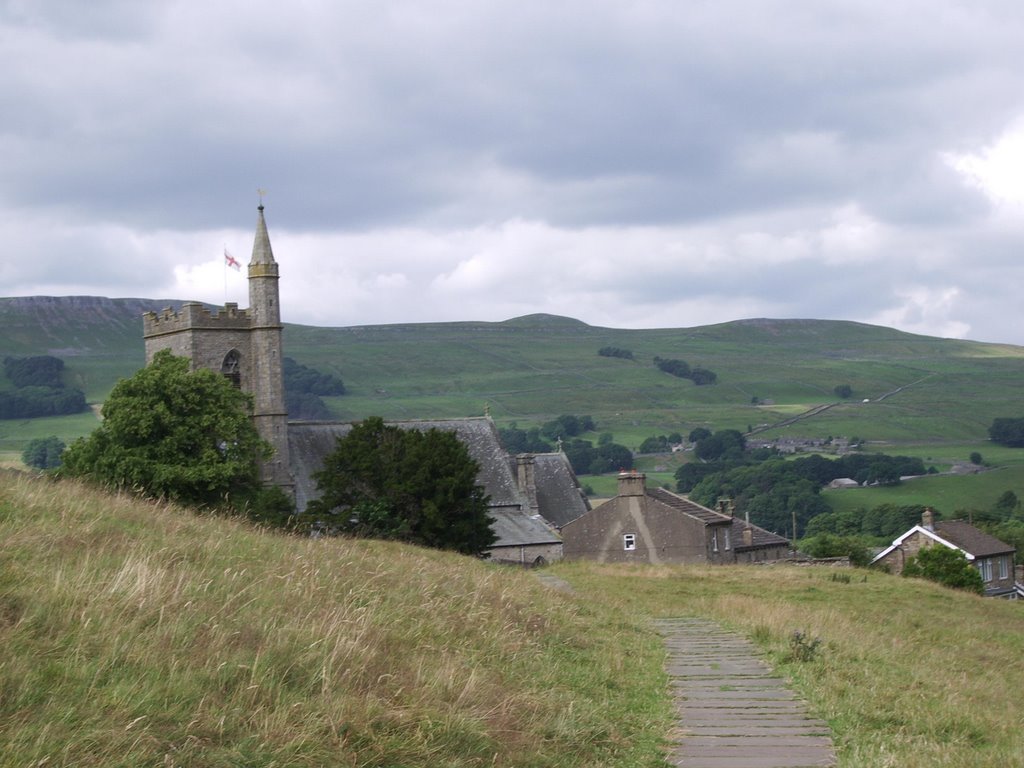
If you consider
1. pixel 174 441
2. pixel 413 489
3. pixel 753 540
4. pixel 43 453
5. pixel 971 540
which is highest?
pixel 174 441

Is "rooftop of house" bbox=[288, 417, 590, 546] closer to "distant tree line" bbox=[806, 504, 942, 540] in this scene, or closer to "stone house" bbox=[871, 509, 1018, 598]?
"stone house" bbox=[871, 509, 1018, 598]

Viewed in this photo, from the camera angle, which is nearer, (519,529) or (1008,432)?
(519,529)

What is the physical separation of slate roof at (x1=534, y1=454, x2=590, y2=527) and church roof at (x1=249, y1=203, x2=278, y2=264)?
22025 millimetres

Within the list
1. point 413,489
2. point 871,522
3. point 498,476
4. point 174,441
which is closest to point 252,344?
point 174,441

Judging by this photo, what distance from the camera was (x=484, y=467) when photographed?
A: 73125 millimetres

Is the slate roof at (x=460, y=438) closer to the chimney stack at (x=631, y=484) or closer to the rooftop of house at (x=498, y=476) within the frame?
the rooftop of house at (x=498, y=476)

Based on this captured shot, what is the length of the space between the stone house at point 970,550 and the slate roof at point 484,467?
2207 cm

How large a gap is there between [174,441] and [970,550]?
5005cm

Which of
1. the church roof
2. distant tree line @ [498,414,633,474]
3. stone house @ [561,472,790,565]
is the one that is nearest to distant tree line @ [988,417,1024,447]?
distant tree line @ [498,414,633,474]

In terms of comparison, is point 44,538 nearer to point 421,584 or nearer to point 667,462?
point 421,584

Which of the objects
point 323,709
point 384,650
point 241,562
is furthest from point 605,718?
point 241,562

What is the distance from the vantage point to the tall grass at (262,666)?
24.8ft

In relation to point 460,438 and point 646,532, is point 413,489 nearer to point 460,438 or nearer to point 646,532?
point 646,532

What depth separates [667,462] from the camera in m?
177
